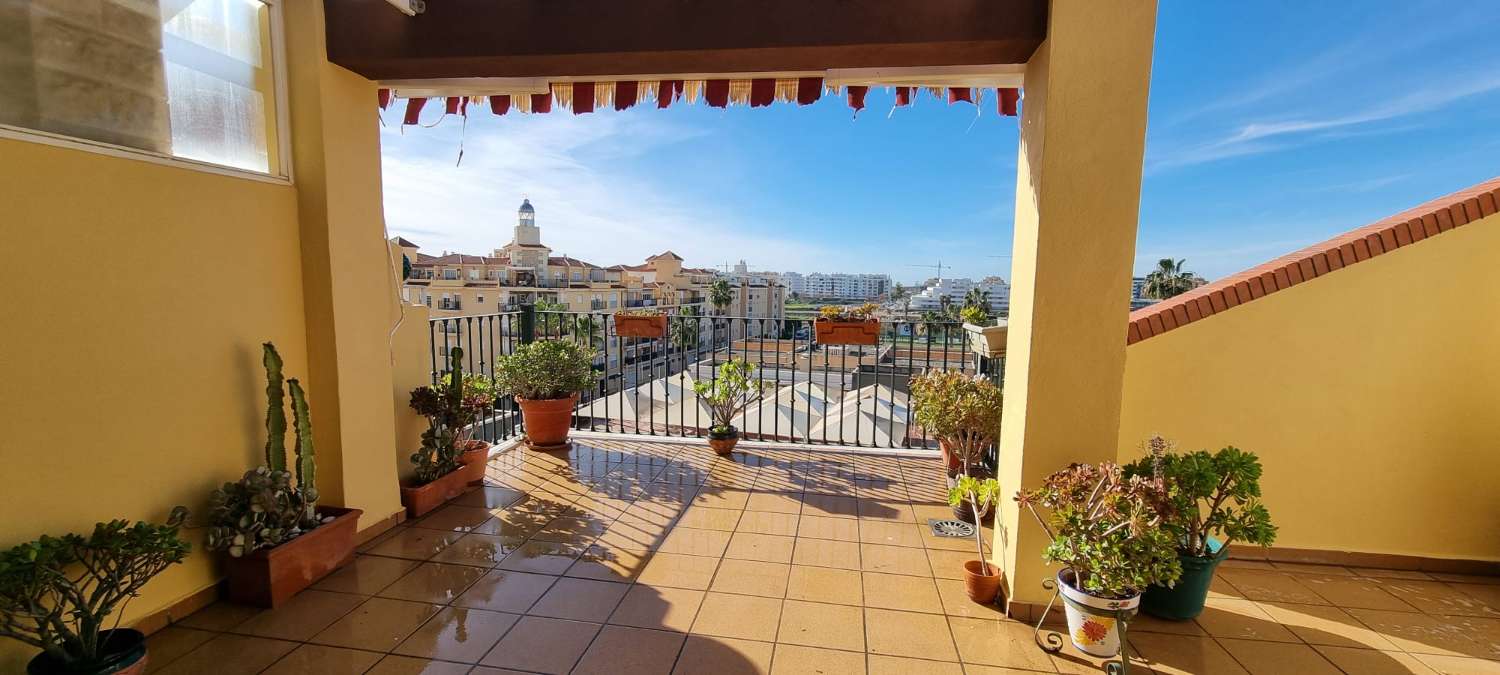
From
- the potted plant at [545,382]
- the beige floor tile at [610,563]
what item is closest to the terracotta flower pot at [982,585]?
the beige floor tile at [610,563]

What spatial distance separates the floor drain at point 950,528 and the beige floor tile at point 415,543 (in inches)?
101

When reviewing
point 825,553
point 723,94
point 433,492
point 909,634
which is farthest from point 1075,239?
point 433,492

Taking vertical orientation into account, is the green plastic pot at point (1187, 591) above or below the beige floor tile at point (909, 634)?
above

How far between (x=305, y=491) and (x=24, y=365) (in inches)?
37.3

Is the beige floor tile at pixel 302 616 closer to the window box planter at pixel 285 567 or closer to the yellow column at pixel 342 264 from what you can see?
the window box planter at pixel 285 567

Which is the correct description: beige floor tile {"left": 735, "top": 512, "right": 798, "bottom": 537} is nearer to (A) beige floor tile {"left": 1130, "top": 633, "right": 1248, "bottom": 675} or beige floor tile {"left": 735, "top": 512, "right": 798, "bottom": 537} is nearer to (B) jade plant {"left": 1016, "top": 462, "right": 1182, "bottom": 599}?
(B) jade plant {"left": 1016, "top": 462, "right": 1182, "bottom": 599}

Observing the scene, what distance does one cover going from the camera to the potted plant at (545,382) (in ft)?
13.6

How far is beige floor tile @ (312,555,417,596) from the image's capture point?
230 centimetres

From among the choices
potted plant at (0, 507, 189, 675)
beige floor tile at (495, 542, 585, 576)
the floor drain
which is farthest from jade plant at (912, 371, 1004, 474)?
potted plant at (0, 507, 189, 675)

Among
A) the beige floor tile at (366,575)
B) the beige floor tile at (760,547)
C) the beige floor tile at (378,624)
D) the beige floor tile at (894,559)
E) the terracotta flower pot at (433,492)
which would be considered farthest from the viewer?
the terracotta flower pot at (433,492)

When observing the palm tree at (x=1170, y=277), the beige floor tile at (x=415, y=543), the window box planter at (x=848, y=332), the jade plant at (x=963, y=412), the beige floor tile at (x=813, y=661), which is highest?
the palm tree at (x=1170, y=277)

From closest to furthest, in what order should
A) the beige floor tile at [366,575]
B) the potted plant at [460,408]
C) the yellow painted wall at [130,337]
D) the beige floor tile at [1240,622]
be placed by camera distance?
the yellow painted wall at [130,337] → the beige floor tile at [1240,622] → the beige floor tile at [366,575] → the potted plant at [460,408]

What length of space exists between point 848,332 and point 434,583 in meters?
2.95

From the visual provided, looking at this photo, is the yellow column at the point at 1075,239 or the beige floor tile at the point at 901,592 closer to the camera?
the yellow column at the point at 1075,239
